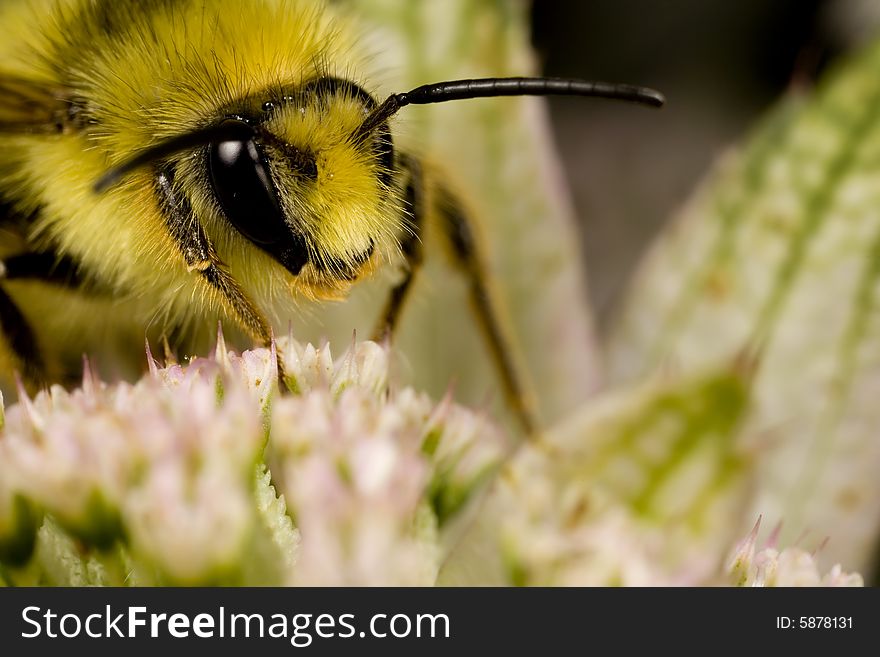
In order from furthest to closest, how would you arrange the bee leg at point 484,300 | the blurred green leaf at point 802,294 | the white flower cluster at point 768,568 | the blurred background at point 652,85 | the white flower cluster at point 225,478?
1. the blurred background at point 652,85
2. the blurred green leaf at point 802,294
3. the bee leg at point 484,300
4. the white flower cluster at point 768,568
5. the white flower cluster at point 225,478

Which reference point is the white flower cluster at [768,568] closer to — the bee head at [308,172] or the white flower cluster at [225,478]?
the white flower cluster at [225,478]

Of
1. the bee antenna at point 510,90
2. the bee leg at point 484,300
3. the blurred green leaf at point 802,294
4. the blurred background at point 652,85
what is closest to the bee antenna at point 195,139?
the bee antenna at point 510,90

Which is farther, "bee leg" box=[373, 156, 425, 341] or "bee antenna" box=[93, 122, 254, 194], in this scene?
"bee leg" box=[373, 156, 425, 341]

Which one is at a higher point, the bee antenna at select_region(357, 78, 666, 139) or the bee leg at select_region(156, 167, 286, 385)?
the bee antenna at select_region(357, 78, 666, 139)

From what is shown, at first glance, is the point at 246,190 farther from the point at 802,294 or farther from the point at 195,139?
the point at 802,294

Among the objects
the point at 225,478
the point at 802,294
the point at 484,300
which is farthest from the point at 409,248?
the point at 802,294

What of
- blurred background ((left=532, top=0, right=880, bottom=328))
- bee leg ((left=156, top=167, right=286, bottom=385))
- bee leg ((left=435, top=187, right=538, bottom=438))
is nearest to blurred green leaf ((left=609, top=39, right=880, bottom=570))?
bee leg ((left=435, top=187, right=538, bottom=438))

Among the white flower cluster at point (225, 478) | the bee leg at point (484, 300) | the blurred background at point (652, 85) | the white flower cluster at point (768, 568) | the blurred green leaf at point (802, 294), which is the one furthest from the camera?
the blurred background at point (652, 85)

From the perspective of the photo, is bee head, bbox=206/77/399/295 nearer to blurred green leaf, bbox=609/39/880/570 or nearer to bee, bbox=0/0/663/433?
bee, bbox=0/0/663/433
